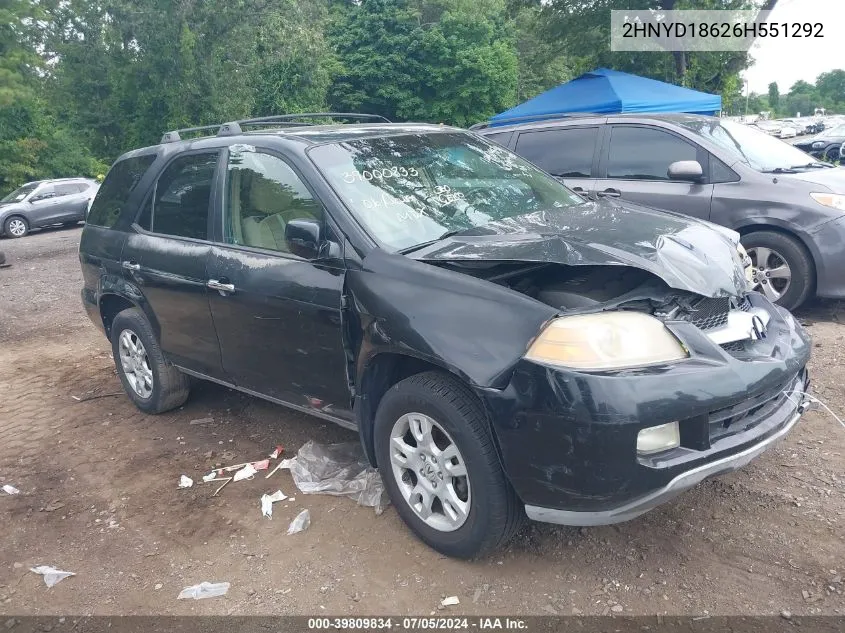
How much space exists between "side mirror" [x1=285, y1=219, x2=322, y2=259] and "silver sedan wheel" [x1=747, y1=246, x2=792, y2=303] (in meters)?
4.09

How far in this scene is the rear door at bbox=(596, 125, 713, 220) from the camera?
6.34 meters

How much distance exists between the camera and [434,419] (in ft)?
9.48

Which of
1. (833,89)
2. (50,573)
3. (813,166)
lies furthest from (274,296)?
(833,89)

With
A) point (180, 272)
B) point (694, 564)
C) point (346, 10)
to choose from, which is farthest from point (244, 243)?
point (346, 10)

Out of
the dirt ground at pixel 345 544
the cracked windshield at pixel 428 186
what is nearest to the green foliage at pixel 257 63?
the cracked windshield at pixel 428 186

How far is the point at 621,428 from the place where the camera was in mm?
2467

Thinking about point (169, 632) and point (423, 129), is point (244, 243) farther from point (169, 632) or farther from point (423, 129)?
point (169, 632)

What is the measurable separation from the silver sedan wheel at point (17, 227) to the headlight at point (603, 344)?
65.3 feet

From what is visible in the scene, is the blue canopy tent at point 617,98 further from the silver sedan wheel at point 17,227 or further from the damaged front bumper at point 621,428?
the silver sedan wheel at point 17,227

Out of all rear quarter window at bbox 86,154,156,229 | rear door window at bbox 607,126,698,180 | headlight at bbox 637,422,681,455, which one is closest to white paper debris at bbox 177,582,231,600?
headlight at bbox 637,422,681,455

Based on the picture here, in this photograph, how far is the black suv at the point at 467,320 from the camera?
257 centimetres

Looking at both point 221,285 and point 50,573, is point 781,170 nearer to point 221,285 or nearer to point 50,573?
point 221,285

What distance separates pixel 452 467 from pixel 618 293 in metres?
0.98

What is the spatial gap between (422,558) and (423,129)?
245 centimetres
